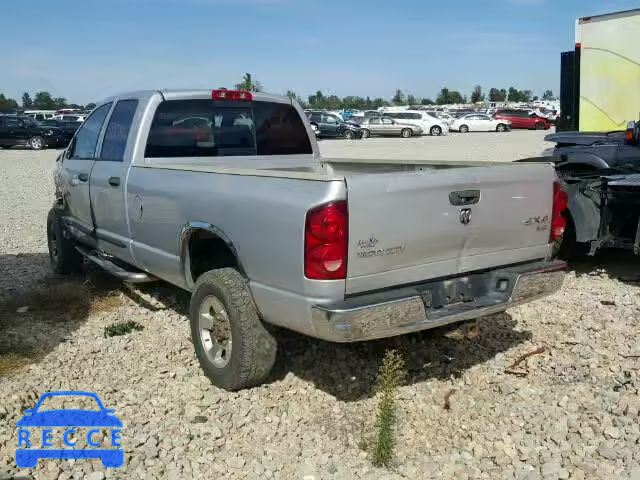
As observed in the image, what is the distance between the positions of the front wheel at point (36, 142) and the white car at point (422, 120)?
21.9 m

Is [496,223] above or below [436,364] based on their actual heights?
above

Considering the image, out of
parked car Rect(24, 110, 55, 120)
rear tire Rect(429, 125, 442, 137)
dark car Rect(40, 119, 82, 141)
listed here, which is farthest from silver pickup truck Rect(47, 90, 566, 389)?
rear tire Rect(429, 125, 442, 137)

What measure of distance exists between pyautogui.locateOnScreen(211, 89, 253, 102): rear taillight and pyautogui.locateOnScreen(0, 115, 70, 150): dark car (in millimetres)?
28607

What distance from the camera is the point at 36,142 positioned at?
31.5 meters

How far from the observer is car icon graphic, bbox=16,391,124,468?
352 centimetres

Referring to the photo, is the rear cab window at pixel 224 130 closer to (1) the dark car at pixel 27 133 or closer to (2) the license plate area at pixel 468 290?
(2) the license plate area at pixel 468 290

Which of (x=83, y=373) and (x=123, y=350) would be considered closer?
(x=83, y=373)

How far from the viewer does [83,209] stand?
6.38m

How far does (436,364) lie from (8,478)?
2.80m

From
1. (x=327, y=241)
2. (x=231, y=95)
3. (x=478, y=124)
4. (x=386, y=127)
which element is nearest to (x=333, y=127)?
(x=386, y=127)

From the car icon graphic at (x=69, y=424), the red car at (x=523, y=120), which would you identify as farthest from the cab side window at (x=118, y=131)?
the red car at (x=523, y=120)

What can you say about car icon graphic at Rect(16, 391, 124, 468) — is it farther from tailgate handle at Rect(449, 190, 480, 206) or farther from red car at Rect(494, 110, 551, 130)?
red car at Rect(494, 110, 551, 130)

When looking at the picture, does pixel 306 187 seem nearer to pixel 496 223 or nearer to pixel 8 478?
pixel 496 223

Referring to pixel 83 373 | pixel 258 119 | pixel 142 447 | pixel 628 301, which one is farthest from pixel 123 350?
pixel 628 301
